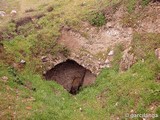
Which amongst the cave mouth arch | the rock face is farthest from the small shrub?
the rock face

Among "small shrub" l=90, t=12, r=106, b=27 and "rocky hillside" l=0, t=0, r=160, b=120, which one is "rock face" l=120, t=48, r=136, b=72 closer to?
"rocky hillside" l=0, t=0, r=160, b=120

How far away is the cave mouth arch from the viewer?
2138 cm

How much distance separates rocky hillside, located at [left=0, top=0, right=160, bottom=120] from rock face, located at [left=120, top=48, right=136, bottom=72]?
0.25 ft

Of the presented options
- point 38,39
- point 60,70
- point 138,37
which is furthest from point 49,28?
point 138,37

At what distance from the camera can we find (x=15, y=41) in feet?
71.7

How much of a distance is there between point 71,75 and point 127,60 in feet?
15.1

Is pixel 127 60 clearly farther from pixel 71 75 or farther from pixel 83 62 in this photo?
pixel 71 75

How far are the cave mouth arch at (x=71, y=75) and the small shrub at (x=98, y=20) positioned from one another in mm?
3319

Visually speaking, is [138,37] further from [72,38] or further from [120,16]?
[72,38]

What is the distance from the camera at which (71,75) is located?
21922mm

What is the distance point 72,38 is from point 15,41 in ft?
13.1

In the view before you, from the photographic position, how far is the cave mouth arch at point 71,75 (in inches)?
842

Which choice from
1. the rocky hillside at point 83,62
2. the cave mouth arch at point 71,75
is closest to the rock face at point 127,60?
the rocky hillside at point 83,62

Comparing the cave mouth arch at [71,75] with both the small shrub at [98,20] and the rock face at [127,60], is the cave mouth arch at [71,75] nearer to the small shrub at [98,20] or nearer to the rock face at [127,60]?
the rock face at [127,60]
